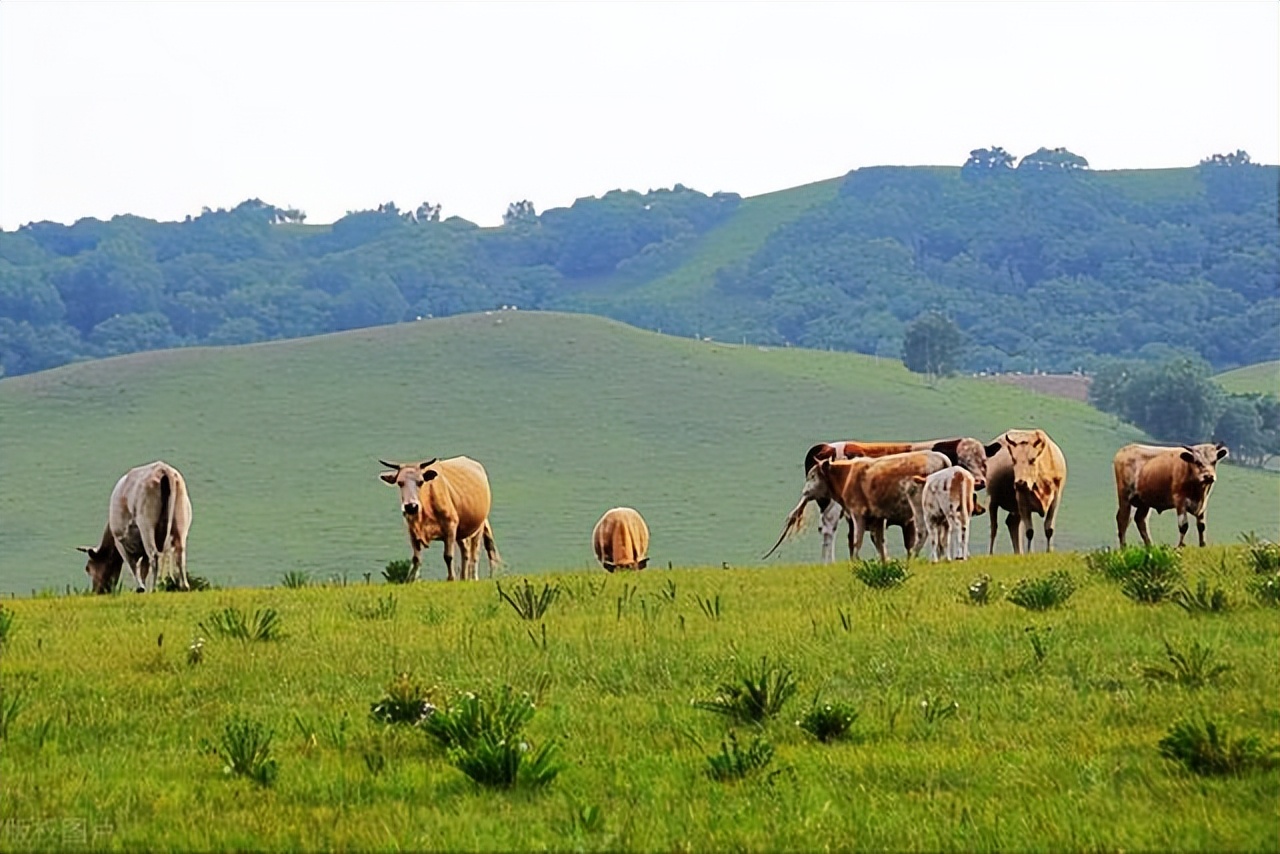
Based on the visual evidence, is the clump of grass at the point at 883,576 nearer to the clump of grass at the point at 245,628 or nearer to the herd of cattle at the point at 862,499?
the herd of cattle at the point at 862,499

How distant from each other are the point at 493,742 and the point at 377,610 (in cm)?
705

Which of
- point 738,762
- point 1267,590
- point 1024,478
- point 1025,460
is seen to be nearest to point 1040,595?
point 1267,590

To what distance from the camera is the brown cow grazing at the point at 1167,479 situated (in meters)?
22.9

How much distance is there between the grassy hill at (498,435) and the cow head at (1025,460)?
44751 millimetres

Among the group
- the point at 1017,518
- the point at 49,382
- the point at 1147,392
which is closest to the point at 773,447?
the point at 1147,392

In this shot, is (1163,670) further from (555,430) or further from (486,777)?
(555,430)

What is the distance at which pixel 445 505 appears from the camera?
23.9 m

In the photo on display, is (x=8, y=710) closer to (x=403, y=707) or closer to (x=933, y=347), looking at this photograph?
(x=403, y=707)

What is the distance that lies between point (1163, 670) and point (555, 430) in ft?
338

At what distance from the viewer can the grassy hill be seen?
291 feet

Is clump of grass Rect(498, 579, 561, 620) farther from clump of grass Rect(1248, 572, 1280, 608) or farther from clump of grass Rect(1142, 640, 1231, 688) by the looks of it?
clump of grass Rect(1248, 572, 1280, 608)

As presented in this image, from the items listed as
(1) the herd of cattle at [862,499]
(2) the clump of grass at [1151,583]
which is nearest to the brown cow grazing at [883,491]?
(1) the herd of cattle at [862,499]

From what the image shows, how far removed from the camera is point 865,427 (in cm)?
11069

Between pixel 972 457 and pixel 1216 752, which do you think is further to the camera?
pixel 972 457
